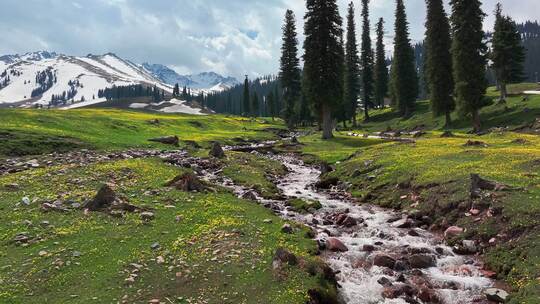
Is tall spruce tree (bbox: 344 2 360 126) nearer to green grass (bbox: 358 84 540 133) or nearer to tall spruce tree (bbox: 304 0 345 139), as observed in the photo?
green grass (bbox: 358 84 540 133)

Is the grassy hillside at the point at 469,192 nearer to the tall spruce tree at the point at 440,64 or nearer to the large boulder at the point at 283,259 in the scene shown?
the large boulder at the point at 283,259

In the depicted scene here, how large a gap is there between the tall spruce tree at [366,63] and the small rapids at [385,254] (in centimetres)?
8947

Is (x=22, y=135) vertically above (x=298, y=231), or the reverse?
(x=22, y=135)

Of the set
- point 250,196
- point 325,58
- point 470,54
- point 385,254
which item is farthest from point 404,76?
point 385,254

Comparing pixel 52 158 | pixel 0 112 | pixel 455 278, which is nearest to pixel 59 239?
pixel 455 278

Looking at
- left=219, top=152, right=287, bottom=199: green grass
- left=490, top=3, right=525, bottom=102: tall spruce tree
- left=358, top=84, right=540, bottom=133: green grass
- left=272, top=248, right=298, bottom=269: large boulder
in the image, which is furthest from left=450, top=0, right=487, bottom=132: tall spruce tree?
left=272, top=248, right=298, bottom=269: large boulder

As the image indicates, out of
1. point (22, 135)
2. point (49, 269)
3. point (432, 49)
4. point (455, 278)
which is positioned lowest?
point (455, 278)

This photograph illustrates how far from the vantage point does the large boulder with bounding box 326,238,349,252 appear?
1759 cm

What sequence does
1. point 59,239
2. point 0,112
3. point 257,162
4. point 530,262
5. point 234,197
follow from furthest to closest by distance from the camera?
point 0,112 < point 257,162 < point 234,197 < point 59,239 < point 530,262

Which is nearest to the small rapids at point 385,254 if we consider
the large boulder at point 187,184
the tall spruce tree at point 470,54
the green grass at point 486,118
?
the large boulder at point 187,184

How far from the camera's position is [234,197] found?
25.2 m

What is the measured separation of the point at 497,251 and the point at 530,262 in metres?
1.76

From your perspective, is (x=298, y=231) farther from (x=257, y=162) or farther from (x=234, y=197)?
(x=257, y=162)

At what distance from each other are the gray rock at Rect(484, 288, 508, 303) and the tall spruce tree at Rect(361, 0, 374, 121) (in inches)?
3951
